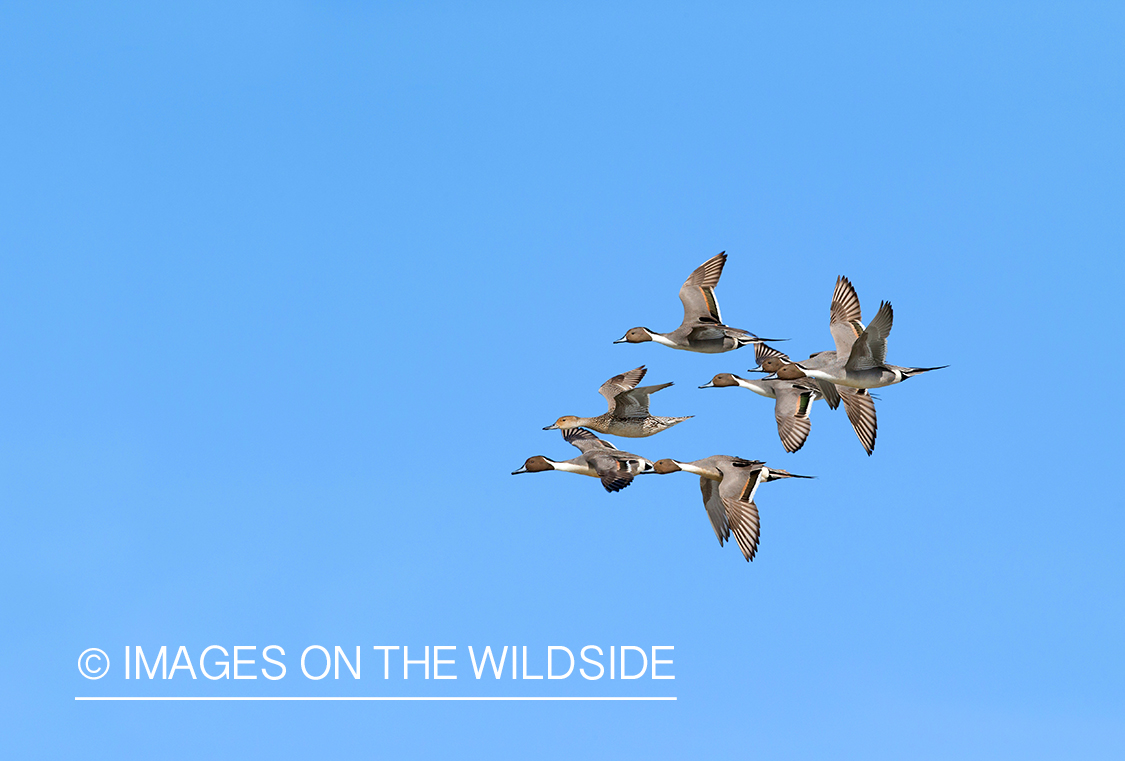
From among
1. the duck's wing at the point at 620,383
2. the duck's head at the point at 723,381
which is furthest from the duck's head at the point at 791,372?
the duck's wing at the point at 620,383

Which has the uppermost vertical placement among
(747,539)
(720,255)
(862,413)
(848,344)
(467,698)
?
(720,255)

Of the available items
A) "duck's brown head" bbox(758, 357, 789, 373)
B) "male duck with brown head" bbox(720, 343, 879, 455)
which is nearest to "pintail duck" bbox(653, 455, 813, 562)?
"male duck with brown head" bbox(720, 343, 879, 455)

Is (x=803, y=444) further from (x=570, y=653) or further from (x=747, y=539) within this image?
(x=570, y=653)

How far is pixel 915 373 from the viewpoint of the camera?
782 inches

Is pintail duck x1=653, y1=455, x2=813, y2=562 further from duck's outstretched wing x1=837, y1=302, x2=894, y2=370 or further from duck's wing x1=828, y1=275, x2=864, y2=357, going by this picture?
duck's wing x1=828, y1=275, x2=864, y2=357

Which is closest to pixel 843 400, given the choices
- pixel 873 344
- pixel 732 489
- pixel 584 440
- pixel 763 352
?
pixel 873 344

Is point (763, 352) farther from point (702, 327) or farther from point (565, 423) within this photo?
point (565, 423)

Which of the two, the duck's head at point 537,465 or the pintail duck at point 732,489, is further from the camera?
the duck's head at point 537,465

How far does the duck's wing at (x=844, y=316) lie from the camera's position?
21484mm

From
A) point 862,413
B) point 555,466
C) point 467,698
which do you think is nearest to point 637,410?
point 555,466

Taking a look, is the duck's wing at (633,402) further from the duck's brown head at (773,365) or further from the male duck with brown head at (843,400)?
the male duck with brown head at (843,400)

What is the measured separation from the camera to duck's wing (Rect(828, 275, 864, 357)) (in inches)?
846

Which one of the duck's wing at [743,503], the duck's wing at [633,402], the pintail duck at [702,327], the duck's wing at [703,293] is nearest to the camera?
the duck's wing at [743,503]

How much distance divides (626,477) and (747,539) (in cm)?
205
